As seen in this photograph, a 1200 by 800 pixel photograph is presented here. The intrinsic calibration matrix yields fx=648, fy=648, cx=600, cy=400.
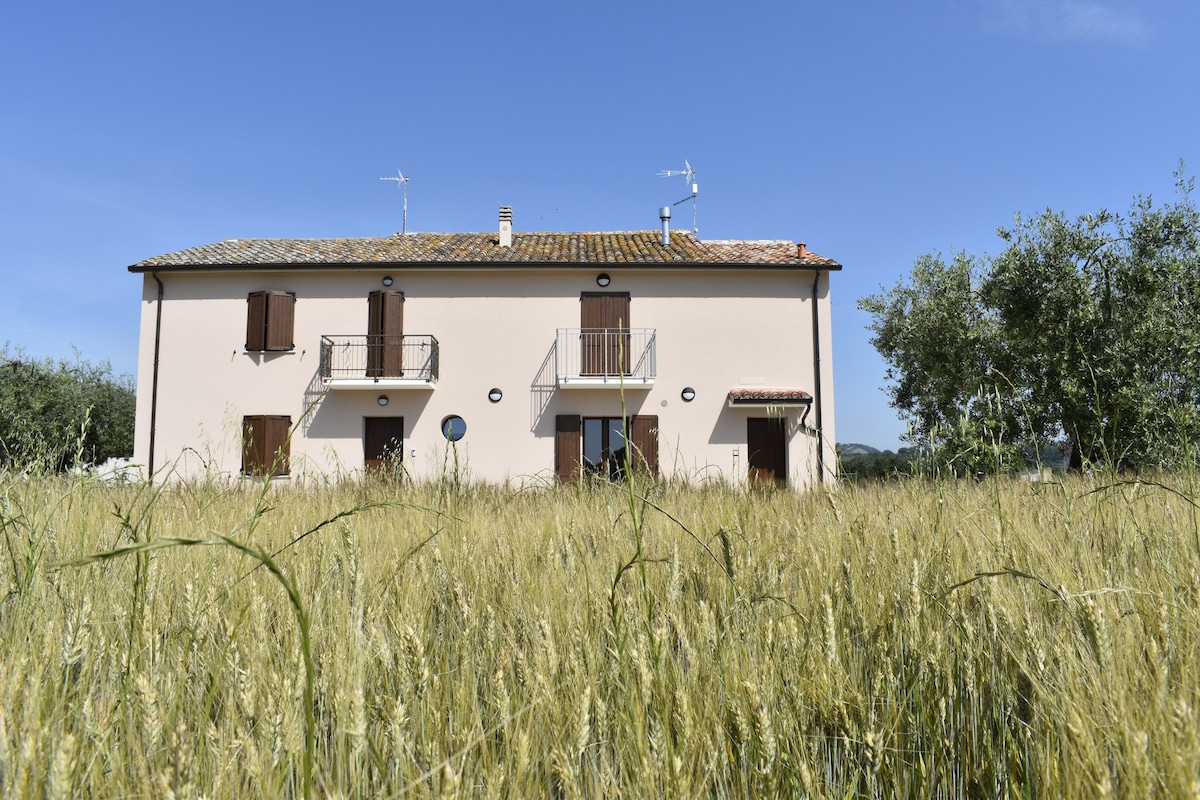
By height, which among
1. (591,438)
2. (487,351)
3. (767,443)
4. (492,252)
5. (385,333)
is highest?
(492,252)

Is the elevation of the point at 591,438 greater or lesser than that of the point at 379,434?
lesser

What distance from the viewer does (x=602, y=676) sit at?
173 centimetres

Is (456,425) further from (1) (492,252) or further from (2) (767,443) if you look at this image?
(2) (767,443)

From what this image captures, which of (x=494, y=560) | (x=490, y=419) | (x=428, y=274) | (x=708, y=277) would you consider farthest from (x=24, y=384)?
(x=494, y=560)

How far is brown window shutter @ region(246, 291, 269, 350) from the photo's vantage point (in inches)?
706

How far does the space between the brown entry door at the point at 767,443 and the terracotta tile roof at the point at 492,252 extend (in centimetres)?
441

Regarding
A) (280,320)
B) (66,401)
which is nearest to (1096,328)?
(280,320)

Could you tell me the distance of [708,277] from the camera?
18453 mm

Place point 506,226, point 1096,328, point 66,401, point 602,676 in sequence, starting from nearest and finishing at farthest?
point 602,676
point 1096,328
point 506,226
point 66,401

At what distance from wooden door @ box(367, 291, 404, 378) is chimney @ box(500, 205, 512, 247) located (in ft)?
12.1

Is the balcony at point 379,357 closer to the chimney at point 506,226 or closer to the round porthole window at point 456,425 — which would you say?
the round porthole window at point 456,425

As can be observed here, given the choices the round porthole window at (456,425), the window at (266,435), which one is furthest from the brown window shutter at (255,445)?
the round porthole window at (456,425)

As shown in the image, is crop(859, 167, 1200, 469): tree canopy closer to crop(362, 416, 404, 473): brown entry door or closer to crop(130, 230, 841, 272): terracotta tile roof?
crop(130, 230, 841, 272): terracotta tile roof

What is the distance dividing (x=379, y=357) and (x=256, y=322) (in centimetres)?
349
